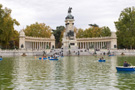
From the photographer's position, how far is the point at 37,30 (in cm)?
12450

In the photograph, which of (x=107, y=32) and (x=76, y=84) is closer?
(x=76, y=84)

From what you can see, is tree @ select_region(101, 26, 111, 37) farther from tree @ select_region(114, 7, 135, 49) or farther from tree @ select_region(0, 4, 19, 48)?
tree @ select_region(0, 4, 19, 48)

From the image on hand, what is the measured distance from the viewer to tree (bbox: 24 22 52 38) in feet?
404

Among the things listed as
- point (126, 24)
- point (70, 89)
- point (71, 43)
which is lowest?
point (70, 89)

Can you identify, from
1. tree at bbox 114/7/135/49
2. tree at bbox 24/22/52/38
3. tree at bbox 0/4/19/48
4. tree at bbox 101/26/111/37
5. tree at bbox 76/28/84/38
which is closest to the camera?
tree at bbox 0/4/19/48

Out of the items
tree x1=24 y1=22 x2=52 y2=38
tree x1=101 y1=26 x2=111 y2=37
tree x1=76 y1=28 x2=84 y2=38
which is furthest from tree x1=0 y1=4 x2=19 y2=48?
tree x1=101 y1=26 x2=111 y2=37

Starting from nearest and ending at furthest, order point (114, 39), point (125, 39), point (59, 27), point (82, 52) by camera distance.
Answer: point (82, 52) < point (125, 39) < point (114, 39) < point (59, 27)

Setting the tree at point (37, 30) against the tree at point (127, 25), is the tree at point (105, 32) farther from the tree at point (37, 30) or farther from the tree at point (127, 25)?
the tree at point (37, 30)

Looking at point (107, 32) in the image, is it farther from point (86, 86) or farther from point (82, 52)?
point (86, 86)

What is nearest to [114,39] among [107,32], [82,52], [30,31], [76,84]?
[107,32]

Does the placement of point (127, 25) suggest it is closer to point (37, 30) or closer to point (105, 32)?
point (105, 32)

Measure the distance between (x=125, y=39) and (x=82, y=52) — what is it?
24928 millimetres

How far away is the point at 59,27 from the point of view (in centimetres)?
15050

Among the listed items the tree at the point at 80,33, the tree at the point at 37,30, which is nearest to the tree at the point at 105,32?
the tree at the point at 80,33
